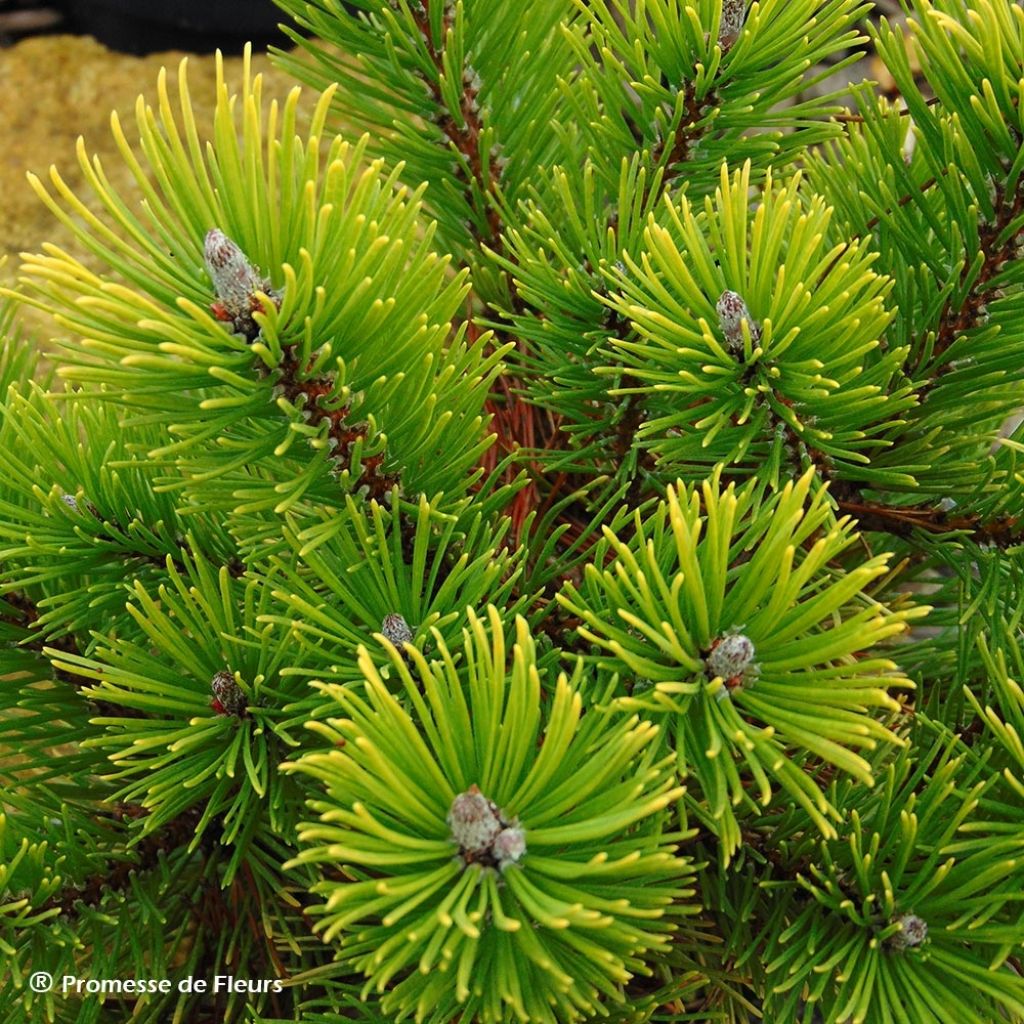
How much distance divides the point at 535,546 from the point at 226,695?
0.62 feet

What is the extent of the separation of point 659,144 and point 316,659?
0.34 metres

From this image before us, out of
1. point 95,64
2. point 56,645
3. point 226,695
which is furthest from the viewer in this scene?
point 95,64

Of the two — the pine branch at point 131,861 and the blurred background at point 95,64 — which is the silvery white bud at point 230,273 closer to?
the pine branch at point 131,861

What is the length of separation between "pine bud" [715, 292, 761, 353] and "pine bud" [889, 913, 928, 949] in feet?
0.84

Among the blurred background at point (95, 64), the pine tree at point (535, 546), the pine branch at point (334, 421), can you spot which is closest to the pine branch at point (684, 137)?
the pine tree at point (535, 546)

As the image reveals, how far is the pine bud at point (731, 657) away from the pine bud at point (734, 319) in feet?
0.42

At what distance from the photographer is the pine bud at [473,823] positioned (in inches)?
13.7

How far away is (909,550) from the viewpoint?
2.13 feet

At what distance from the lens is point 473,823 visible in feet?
1.14

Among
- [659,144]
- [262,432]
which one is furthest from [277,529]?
[659,144]

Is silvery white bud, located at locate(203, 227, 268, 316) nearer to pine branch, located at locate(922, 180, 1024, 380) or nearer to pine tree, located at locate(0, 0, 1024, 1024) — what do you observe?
pine tree, located at locate(0, 0, 1024, 1024)

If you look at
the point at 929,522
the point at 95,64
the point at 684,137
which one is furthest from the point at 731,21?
the point at 95,64

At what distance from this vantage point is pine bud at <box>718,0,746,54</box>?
0.50m

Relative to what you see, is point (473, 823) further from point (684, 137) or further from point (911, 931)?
point (684, 137)
